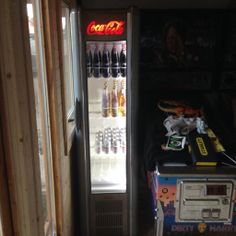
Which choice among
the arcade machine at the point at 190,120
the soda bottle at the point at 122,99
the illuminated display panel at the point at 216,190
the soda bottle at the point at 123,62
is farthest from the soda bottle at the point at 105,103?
Answer: the illuminated display panel at the point at 216,190

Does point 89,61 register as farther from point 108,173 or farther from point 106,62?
point 108,173

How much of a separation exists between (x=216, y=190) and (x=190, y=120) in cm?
61

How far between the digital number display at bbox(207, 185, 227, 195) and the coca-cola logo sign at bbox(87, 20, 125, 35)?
4.38 ft

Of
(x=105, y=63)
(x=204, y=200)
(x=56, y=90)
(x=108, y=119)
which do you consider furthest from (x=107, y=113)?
(x=204, y=200)

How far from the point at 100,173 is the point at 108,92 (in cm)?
76

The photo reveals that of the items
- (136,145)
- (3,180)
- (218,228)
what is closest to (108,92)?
(136,145)

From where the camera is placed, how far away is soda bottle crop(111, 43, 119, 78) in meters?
2.33

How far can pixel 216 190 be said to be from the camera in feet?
6.93

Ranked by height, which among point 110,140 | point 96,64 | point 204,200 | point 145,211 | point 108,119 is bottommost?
point 145,211

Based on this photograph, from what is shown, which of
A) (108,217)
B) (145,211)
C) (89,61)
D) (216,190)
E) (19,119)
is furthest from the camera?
(145,211)

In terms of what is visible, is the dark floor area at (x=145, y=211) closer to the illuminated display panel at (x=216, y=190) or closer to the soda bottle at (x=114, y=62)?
the illuminated display panel at (x=216, y=190)

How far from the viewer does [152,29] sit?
2715 mm

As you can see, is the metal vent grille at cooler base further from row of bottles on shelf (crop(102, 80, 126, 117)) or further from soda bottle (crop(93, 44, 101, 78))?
soda bottle (crop(93, 44, 101, 78))

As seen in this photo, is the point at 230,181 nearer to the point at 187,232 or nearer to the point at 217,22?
the point at 187,232
